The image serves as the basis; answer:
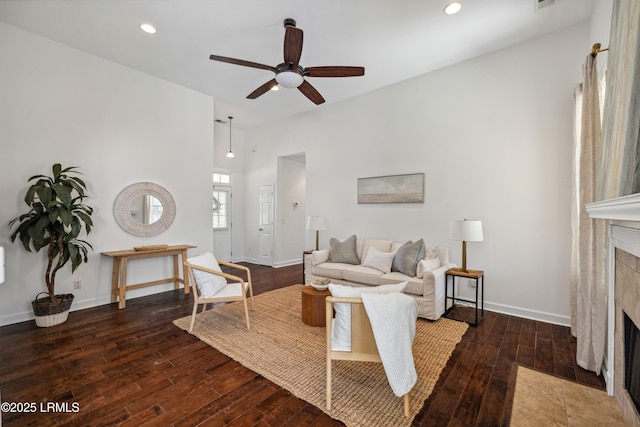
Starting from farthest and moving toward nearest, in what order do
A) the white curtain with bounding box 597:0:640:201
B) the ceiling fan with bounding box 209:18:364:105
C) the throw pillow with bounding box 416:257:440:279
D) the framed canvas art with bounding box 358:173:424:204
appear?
the framed canvas art with bounding box 358:173:424:204
the throw pillow with bounding box 416:257:440:279
the ceiling fan with bounding box 209:18:364:105
the white curtain with bounding box 597:0:640:201

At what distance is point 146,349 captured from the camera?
2662mm

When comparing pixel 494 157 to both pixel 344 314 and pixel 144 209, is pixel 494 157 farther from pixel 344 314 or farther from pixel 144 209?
pixel 144 209

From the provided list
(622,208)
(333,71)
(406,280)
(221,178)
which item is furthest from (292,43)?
(221,178)

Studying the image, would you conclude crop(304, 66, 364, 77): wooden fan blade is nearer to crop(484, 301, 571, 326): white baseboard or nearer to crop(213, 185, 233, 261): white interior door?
crop(484, 301, 571, 326): white baseboard

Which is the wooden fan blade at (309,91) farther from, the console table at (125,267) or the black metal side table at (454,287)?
the black metal side table at (454,287)

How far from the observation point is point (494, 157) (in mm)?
3674

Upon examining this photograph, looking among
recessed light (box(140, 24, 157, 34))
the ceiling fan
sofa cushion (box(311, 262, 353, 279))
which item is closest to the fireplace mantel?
the ceiling fan

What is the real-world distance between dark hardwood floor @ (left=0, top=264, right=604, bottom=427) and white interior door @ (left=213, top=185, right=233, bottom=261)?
3541 millimetres

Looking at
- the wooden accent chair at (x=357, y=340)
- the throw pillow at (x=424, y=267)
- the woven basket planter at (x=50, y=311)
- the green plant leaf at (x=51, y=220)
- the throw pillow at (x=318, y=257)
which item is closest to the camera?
the wooden accent chair at (x=357, y=340)

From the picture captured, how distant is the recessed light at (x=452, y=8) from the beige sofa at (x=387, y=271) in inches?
109

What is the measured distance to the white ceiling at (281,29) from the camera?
9.25 ft

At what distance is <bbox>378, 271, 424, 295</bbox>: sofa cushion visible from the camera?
3.33 meters

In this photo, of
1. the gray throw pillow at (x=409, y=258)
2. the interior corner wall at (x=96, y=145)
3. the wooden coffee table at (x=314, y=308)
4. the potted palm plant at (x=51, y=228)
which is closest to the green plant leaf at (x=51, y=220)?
the potted palm plant at (x=51, y=228)

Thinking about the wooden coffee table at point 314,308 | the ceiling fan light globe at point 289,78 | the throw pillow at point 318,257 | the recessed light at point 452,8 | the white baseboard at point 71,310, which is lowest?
the white baseboard at point 71,310
